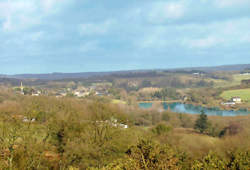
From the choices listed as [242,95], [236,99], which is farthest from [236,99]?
[242,95]

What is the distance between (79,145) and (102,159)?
6.70 ft

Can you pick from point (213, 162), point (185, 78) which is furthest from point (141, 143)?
point (185, 78)

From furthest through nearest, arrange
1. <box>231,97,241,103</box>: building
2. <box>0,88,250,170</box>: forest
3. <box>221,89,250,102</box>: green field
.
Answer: <box>221,89,250,102</box>: green field
<box>231,97,241,103</box>: building
<box>0,88,250,170</box>: forest

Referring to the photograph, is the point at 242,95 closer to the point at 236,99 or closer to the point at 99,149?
the point at 236,99

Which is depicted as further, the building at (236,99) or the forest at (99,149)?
the building at (236,99)

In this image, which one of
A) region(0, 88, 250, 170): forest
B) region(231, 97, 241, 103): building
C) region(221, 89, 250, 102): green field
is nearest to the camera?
region(0, 88, 250, 170): forest

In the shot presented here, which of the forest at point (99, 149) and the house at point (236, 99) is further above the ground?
the forest at point (99, 149)

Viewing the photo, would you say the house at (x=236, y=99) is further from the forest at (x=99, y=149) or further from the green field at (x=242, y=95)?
the forest at (x=99, y=149)

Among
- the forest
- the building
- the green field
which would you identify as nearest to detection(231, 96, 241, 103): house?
the building

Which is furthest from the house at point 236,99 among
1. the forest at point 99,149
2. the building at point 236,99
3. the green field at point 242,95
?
the forest at point 99,149

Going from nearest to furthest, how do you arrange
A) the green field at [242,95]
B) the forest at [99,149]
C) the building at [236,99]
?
the forest at [99,149]
the building at [236,99]
the green field at [242,95]

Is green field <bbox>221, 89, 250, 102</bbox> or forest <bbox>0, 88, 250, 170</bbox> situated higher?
forest <bbox>0, 88, 250, 170</bbox>

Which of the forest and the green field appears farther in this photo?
the green field

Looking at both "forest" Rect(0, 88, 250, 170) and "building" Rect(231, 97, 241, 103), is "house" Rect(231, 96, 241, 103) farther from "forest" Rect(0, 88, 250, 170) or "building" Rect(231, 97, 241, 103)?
"forest" Rect(0, 88, 250, 170)
